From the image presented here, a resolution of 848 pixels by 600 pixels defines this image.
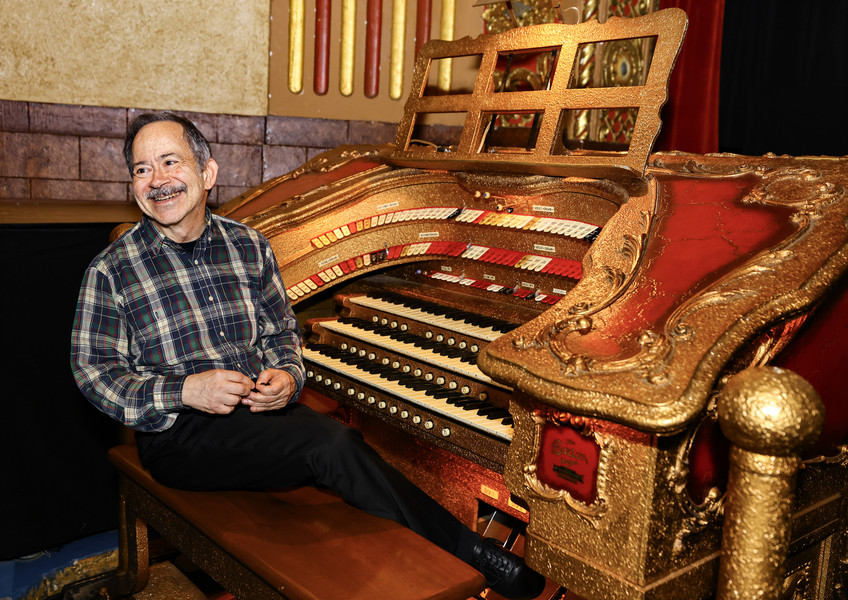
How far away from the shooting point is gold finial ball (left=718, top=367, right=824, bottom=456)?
4.42 ft

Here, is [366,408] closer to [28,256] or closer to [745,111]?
[28,256]

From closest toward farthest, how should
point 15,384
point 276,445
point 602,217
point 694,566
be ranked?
1. point 694,566
2. point 276,445
3. point 602,217
4. point 15,384

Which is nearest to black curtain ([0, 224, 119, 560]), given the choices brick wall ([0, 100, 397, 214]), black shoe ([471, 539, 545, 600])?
brick wall ([0, 100, 397, 214])

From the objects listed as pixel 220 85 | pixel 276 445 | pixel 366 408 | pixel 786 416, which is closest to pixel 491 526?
pixel 366 408

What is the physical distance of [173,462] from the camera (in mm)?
2121

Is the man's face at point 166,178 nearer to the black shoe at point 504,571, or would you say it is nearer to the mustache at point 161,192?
the mustache at point 161,192

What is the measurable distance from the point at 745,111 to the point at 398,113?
6.47 ft

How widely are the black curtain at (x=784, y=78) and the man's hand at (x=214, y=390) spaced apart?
2898 millimetres

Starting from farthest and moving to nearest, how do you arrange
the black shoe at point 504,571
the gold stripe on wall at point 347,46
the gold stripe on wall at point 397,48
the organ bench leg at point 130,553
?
the gold stripe on wall at point 397,48 < the gold stripe on wall at point 347,46 < the organ bench leg at point 130,553 < the black shoe at point 504,571

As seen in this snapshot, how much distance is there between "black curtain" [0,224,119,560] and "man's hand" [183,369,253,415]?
1110mm

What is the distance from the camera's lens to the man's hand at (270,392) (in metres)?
2.09

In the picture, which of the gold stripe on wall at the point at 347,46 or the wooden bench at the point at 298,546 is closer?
the wooden bench at the point at 298,546

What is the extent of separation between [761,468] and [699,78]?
119 inches

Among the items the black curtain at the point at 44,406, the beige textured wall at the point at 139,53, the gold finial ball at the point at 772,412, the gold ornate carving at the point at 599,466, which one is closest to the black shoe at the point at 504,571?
the gold ornate carving at the point at 599,466
